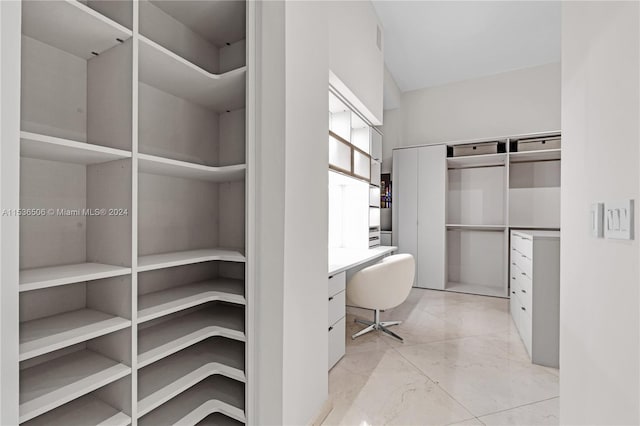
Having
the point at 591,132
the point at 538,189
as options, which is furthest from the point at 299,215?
the point at 538,189

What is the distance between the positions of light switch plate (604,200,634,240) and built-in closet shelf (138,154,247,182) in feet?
4.37

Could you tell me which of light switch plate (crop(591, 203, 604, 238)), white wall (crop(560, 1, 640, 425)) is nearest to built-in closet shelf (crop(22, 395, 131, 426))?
white wall (crop(560, 1, 640, 425))

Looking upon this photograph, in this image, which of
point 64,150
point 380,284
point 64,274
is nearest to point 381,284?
point 380,284

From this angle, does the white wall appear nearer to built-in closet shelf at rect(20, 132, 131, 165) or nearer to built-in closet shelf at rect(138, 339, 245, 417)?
built-in closet shelf at rect(138, 339, 245, 417)

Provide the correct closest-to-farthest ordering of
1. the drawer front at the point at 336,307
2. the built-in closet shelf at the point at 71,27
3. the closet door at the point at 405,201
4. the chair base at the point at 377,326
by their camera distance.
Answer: the built-in closet shelf at the point at 71,27 → the drawer front at the point at 336,307 → the chair base at the point at 377,326 → the closet door at the point at 405,201

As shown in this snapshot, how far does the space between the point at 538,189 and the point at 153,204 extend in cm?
477

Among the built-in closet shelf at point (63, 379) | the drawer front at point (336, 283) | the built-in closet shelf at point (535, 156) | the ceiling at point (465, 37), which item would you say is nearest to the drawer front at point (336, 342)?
the drawer front at point (336, 283)

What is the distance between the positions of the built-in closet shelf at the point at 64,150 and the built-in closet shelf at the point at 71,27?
395 mm

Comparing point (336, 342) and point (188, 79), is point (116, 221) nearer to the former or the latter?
point (188, 79)

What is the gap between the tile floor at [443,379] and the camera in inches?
69.7

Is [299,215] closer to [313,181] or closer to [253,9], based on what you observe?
[313,181]

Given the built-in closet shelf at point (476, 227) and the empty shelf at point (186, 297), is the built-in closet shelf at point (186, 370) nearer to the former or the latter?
the empty shelf at point (186, 297)

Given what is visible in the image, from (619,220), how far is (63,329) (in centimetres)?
178

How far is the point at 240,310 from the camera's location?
1.78m
